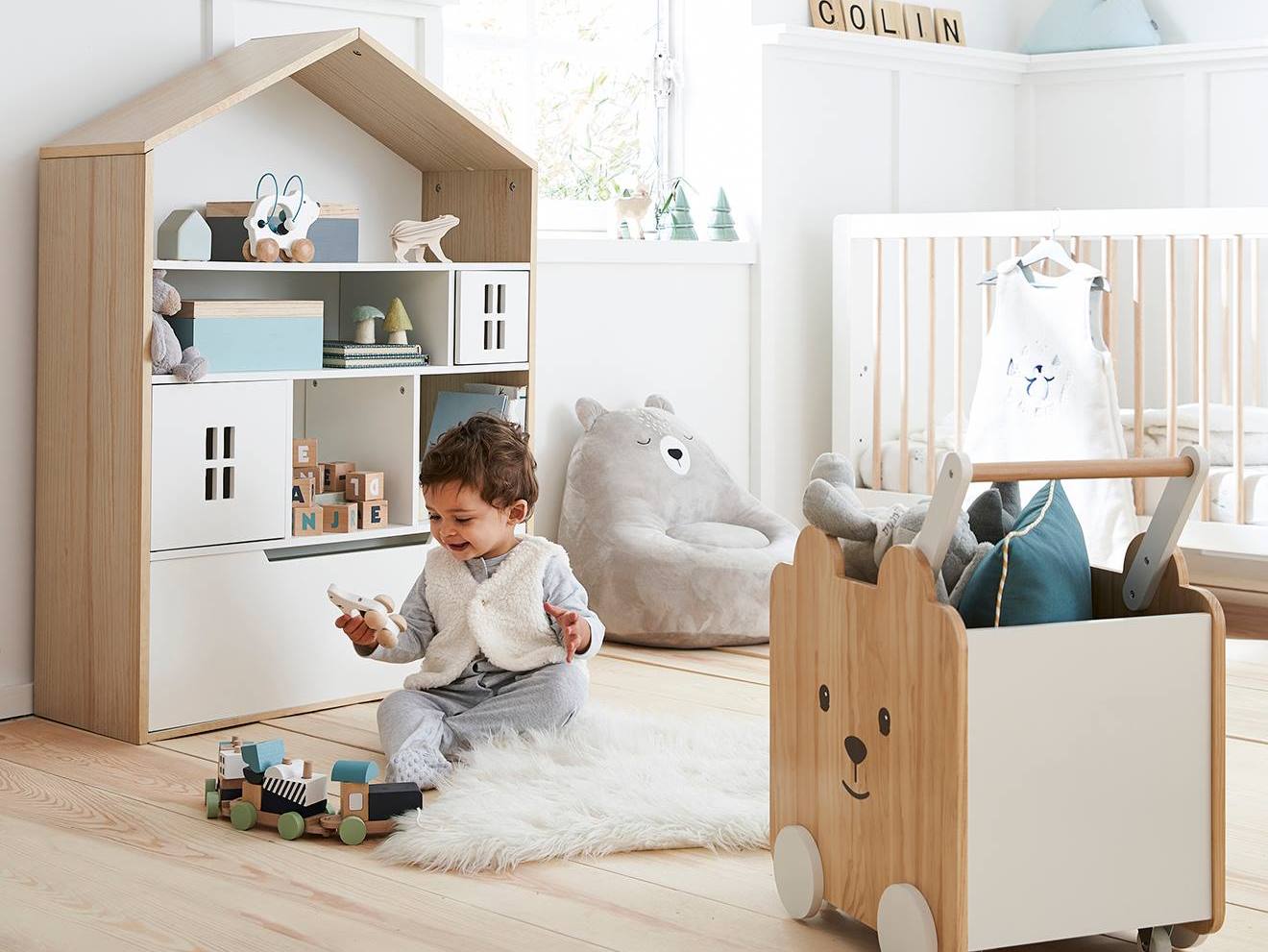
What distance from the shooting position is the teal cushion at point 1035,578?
1.56 metres

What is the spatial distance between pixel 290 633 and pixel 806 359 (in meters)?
1.77

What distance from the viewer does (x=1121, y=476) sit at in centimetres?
158

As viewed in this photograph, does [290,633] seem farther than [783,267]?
No

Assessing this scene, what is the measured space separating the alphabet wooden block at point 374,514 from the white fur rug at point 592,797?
572 mm

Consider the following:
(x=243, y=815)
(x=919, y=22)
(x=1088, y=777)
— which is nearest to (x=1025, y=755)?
(x=1088, y=777)

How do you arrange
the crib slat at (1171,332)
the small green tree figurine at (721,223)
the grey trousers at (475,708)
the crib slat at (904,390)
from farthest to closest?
1. the small green tree figurine at (721,223)
2. the crib slat at (904,390)
3. the crib slat at (1171,332)
4. the grey trousers at (475,708)

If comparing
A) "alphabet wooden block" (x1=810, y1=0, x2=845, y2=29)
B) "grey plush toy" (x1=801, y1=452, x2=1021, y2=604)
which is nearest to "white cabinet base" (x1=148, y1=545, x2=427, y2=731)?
Answer: "grey plush toy" (x1=801, y1=452, x2=1021, y2=604)

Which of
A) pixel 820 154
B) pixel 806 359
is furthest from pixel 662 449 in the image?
pixel 820 154

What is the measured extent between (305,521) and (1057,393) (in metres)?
1.57

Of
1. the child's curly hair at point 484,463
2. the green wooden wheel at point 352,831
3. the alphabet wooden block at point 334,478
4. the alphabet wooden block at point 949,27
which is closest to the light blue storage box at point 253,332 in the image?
the alphabet wooden block at point 334,478

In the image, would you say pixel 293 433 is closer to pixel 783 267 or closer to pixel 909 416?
pixel 783 267

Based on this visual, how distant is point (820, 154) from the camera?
3.96 metres

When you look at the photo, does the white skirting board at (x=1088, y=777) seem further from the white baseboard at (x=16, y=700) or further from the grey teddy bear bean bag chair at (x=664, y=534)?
the white baseboard at (x=16, y=700)

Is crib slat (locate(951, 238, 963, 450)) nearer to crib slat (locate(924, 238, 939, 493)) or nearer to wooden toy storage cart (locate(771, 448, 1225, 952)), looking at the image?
crib slat (locate(924, 238, 939, 493))
